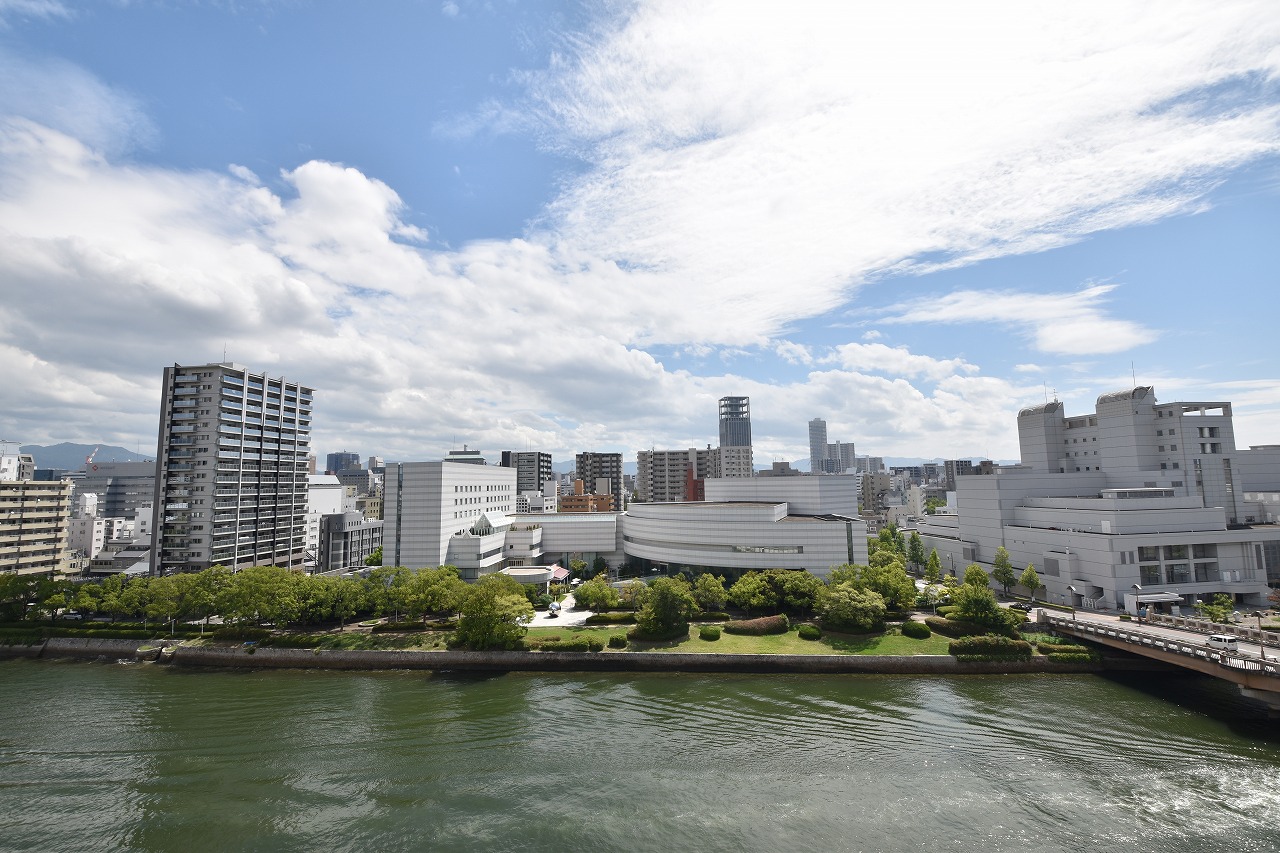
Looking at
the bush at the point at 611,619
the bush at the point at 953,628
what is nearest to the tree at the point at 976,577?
the bush at the point at 953,628

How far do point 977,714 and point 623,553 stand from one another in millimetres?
46910

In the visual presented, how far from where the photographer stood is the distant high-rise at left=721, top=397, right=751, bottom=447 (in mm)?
188500

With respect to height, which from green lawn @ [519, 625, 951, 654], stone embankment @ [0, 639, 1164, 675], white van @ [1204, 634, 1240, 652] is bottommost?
stone embankment @ [0, 639, 1164, 675]

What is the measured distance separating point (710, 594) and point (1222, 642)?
106 feet

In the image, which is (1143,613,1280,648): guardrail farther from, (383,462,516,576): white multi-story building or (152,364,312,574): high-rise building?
(152,364,312,574): high-rise building

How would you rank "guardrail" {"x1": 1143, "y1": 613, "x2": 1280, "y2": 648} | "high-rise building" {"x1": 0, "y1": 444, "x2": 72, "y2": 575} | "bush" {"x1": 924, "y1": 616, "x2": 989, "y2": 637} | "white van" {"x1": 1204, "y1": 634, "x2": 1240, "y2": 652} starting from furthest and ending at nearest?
"high-rise building" {"x1": 0, "y1": 444, "x2": 72, "y2": 575}
"bush" {"x1": 924, "y1": 616, "x2": 989, "y2": 637}
"guardrail" {"x1": 1143, "y1": 613, "x2": 1280, "y2": 648}
"white van" {"x1": 1204, "y1": 634, "x2": 1240, "y2": 652}

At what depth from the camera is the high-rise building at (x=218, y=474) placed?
2451 inches

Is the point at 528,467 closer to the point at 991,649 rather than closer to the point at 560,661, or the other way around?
the point at 560,661

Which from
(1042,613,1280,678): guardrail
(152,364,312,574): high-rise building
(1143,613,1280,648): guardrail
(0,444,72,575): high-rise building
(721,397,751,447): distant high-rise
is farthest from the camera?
(721,397,751,447): distant high-rise

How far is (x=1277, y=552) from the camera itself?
5388cm

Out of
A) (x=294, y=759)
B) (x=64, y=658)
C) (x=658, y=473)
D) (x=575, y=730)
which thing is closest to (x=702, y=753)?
(x=575, y=730)

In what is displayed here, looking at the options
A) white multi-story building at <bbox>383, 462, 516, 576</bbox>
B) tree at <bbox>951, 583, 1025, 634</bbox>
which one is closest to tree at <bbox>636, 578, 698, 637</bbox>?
tree at <bbox>951, 583, 1025, 634</bbox>

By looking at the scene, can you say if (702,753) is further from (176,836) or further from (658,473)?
(658,473)

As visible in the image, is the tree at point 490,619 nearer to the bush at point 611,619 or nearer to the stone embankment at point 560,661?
the stone embankment at point 560,661
